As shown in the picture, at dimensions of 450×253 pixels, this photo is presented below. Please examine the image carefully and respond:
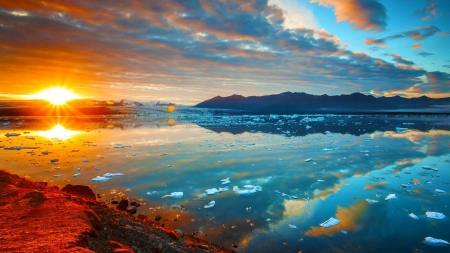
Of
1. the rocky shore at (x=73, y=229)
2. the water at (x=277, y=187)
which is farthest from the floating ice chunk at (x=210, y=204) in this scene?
the rocky shore at (x=73, y=229)

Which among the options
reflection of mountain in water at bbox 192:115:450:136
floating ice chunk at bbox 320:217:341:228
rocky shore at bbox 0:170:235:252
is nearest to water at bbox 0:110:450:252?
floating ice chunk at bbox 320:217:341:228

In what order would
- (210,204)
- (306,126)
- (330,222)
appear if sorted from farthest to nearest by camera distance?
(306,126) → (210,204) → (330,222)

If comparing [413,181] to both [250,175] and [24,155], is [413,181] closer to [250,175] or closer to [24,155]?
[250,175]

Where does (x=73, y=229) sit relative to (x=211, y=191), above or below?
above

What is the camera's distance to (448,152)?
55.4 ft

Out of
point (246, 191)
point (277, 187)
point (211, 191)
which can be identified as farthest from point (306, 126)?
point (211, 191)

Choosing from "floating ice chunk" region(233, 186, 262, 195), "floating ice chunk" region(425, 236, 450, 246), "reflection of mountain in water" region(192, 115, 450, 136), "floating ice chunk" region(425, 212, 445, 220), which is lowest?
"floating ice chunk" region(425, 236, 450, 246)

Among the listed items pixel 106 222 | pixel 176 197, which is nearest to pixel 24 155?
pixel 176 197

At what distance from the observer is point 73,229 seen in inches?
172

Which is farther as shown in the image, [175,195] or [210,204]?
[175,195]

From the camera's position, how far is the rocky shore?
3.85 m

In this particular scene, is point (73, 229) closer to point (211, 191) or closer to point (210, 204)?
point (210, 204)

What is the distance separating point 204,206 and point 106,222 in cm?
319

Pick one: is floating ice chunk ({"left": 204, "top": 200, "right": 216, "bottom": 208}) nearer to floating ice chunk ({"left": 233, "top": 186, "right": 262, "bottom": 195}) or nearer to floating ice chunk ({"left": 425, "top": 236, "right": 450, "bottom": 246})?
floating ice chunk ({"left": 233, "top": 186, "right": 262, "bottom": 195})
